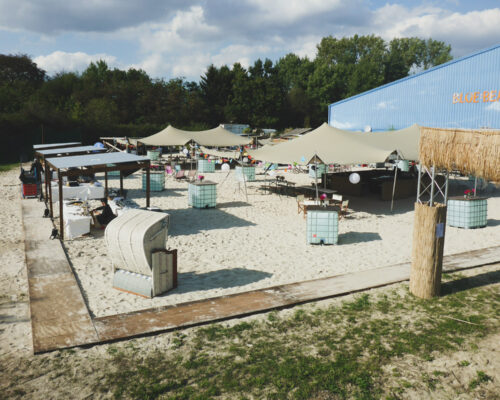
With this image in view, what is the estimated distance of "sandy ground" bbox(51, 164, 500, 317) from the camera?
680 centimetres

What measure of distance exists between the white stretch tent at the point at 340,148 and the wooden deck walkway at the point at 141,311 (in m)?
5.06

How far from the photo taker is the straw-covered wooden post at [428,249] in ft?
20.1

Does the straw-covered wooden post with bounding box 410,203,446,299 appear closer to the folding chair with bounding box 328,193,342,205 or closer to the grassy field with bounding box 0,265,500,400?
the grassy field with bounding box 0,265,500,400

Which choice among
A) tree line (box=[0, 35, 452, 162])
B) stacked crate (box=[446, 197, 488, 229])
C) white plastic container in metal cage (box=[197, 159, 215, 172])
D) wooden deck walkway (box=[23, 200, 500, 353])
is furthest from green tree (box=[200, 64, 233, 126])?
wooden deck walkway (box=[23, 200, 500, 353])

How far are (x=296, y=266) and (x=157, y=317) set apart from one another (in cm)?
315

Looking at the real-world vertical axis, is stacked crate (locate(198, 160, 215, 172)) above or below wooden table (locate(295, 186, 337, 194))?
above

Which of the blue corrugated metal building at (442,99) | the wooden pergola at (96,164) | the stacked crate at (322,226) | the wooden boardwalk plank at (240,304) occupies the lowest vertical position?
the wooden boardwalk plank at (240,304)

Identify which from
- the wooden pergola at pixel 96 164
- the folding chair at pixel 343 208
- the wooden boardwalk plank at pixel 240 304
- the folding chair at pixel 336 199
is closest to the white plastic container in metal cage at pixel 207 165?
the folding chair at pixel 336 199

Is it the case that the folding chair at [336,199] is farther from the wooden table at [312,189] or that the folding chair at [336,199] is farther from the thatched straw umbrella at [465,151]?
the thatched straw umbrella at [465,151]

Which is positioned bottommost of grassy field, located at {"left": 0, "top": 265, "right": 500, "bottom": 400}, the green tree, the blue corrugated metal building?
grassy field, located at {"left": 0, "top": 265, "right": 500, "bottom": 400}

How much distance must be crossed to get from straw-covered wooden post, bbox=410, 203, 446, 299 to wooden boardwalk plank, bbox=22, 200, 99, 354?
462 cm

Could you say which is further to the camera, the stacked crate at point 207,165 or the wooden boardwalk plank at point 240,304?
the stacked crate at point 207,165

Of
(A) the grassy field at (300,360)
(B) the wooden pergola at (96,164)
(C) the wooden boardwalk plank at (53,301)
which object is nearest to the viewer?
(A) the grassy field at (300,360)

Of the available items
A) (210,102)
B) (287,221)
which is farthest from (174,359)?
(210,102)
